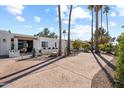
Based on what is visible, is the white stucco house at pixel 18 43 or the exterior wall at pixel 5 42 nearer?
the exterior wall at pixel 5 42

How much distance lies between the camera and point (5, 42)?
20328mm

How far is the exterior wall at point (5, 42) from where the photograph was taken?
1992cm

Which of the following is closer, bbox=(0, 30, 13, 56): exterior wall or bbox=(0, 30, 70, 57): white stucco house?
bbox=(0, 30, 13, 56): exterior wall

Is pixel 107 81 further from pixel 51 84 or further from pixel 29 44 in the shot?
pixel 29 44

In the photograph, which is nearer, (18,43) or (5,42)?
(5,42)

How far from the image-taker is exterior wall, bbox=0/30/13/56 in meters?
19.9

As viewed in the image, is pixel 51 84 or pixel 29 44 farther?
pixel 29 44
